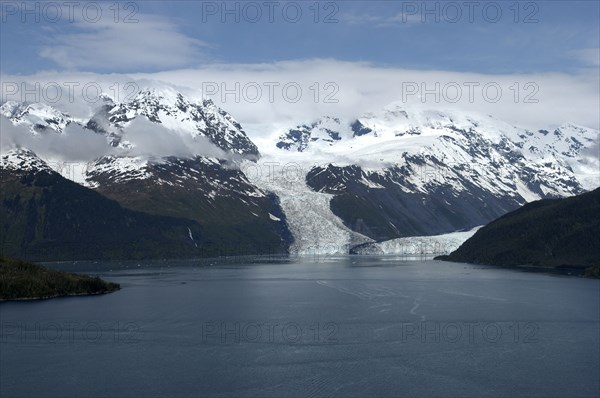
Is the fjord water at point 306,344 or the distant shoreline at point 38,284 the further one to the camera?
the distant shoreline at point 38,284

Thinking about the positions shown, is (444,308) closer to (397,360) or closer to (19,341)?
(397,360)

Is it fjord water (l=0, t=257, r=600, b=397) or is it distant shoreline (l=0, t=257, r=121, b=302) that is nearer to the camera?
fjord water (l=0, t=257, r=600, b=397)

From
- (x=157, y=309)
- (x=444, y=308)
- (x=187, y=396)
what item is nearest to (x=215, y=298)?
(x=157, y=309)

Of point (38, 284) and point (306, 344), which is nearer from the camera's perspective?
point (306, 344)

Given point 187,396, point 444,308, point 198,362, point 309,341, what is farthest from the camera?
point 444,308

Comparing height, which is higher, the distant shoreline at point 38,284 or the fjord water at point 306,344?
the distant shoreline at point 38,284

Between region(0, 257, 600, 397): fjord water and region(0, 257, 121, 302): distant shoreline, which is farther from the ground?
region(0, 257, 121, 302): distant shoreline

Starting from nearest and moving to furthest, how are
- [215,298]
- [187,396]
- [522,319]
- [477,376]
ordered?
[187,396]
[477,376]
[522,319]
[215,298]

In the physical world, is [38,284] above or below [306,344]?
above
